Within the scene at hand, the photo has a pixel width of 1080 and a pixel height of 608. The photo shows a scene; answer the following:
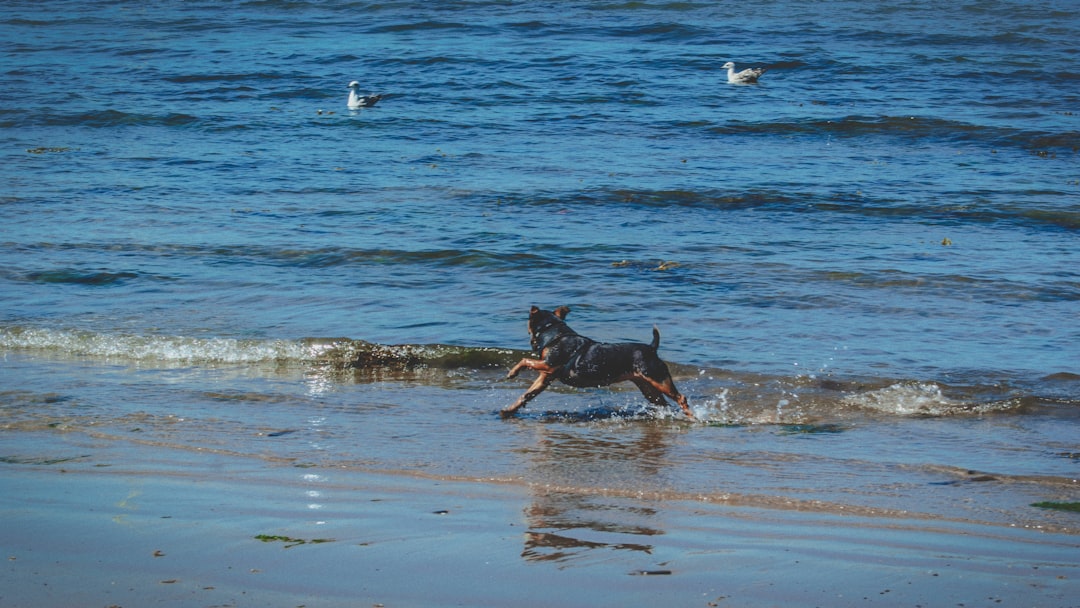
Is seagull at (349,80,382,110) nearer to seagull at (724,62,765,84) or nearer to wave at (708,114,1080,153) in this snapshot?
wave at (708,114,1080,153)

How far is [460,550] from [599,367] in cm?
313

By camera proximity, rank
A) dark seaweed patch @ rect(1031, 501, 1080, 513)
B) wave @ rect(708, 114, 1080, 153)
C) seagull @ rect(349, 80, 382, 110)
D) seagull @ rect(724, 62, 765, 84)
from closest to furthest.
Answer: dark seaweed patch @ rect(1031, 501, 1080, 513) < wave @ rect(708, 114, 1080, 153) < seagull @ rect(349, 80, 382, 110) < seagull @ rect(724, 62, 765, 84)

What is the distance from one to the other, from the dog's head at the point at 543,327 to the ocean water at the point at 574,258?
1.81 feet

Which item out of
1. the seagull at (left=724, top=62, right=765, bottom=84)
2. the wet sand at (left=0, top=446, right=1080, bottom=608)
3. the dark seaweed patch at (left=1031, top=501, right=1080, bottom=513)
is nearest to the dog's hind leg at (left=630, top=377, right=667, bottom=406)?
the wet sand at (left=0, top=446, right=1080, bottom=608)

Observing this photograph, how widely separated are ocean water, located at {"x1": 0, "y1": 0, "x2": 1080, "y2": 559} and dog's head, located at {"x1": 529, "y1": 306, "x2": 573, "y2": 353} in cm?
55

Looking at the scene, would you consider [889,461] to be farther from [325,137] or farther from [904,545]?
[325,137]

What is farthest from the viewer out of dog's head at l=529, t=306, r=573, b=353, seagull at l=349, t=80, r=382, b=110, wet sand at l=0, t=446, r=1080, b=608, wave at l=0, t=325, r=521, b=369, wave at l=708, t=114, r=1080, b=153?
seagull at l=349, t=80, r=382, b=110

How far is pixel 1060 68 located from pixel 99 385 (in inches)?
840

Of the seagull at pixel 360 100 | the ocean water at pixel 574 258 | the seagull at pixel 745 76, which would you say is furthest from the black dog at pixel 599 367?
the seagull at pixel 745 76

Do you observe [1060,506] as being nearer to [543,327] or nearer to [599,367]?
[599,367]

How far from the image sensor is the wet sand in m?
4.14

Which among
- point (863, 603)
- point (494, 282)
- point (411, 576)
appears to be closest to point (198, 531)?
point (411, 576)

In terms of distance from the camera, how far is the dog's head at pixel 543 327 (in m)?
7.82

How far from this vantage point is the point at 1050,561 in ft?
15.3
